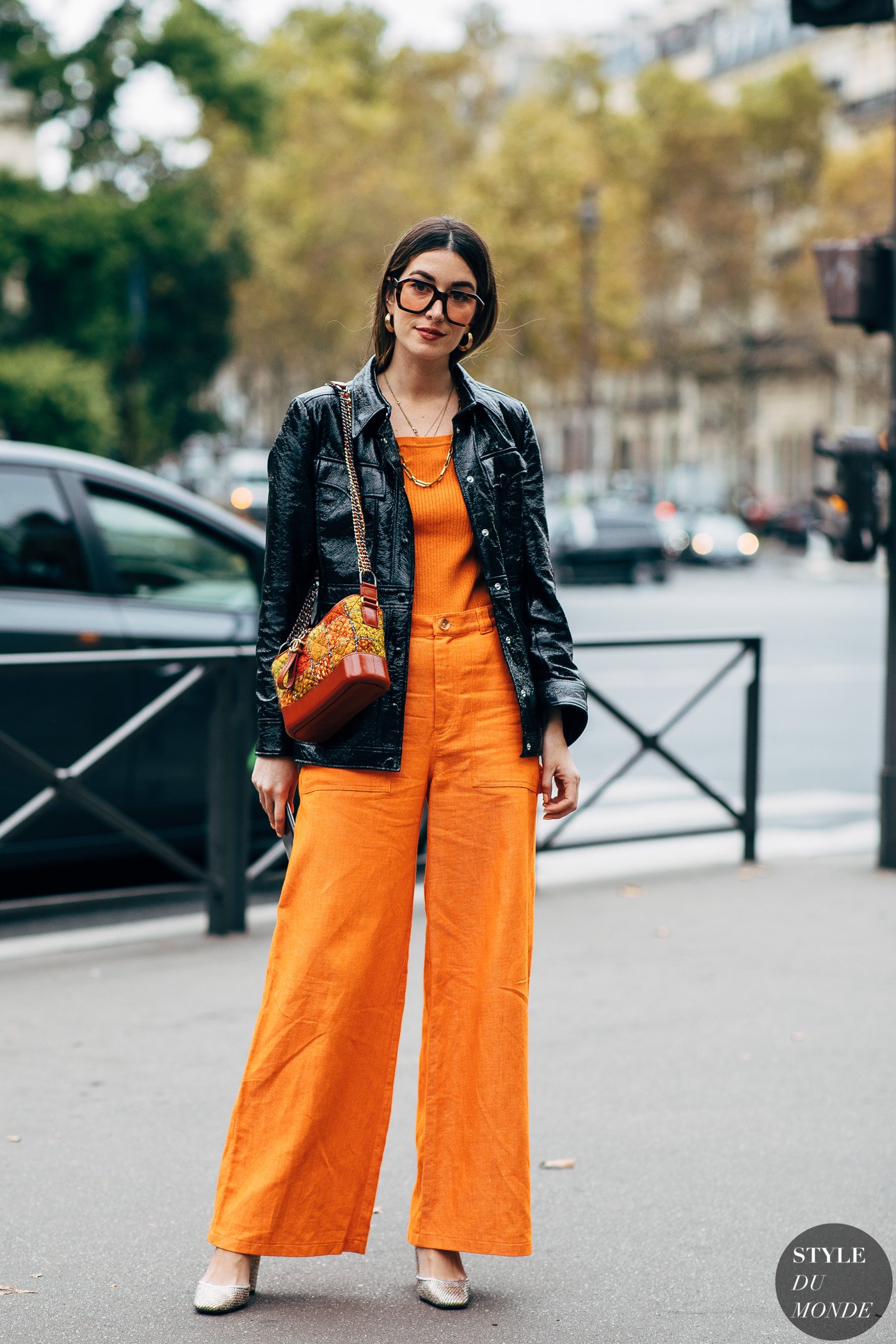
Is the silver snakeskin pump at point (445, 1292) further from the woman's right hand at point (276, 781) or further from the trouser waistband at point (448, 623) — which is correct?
the trouser waistband at point (448, 623)

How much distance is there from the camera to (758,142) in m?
58.4

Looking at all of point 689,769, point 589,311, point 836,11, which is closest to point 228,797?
point 689,769

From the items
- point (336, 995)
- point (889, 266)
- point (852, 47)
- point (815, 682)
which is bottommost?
point (815, 682)

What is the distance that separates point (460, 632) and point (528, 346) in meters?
49.5

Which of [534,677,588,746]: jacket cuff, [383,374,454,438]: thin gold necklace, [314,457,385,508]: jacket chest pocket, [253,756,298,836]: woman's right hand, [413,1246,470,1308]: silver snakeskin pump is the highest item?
[383,374,454,438]: thin gold necklace

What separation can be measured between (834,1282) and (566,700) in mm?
1254

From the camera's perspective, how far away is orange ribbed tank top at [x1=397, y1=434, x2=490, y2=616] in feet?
10.1

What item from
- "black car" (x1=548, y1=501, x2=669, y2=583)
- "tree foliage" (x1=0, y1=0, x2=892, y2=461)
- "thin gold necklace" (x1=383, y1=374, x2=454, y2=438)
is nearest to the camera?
"thin gold necklace" (x1=383, y1=374, x2=454, y2=438)

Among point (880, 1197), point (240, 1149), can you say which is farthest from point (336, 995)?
point (880, 1197)

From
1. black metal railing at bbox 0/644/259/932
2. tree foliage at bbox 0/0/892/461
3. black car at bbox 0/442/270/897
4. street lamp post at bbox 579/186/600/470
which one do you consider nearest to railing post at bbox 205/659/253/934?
black metal railing at bbox 0/644/259/932

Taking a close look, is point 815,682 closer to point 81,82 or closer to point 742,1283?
point 742,1283

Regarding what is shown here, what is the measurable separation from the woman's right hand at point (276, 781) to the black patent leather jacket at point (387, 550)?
0.02 meters

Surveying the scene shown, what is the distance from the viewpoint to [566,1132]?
4137mm

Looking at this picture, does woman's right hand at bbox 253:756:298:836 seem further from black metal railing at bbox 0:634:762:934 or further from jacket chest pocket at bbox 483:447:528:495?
black metal railing at bbox 0:634:762:934
